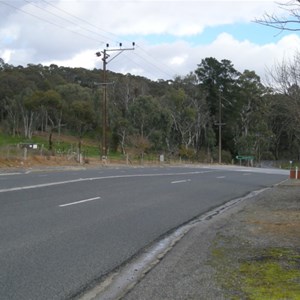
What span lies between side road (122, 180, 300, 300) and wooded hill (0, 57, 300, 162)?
207 feet

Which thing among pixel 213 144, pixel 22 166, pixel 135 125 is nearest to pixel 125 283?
pixel 22 166

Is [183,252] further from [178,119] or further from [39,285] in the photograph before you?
[178,119]

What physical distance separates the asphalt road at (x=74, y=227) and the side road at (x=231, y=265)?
2.70 feet

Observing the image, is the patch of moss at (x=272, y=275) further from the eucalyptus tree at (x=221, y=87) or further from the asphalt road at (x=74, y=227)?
the eucalyptus tree at (x=221, y=87)

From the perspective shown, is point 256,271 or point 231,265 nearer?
point 256,271

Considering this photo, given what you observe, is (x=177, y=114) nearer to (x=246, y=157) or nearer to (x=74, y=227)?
(x=246, y=157)

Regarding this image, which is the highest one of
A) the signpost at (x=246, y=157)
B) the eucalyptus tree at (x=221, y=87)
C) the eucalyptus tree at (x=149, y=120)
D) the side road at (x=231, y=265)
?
the eucalyptus tree at (x=221, y=87)

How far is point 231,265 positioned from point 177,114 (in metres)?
82.3

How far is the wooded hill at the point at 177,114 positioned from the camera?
77.6m

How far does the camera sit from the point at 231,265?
734 centimetres

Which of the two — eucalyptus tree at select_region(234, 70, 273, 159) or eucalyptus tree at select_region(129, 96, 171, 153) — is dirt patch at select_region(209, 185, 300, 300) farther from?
eucalyptus tree at select_region(234, 70, 273, 159)

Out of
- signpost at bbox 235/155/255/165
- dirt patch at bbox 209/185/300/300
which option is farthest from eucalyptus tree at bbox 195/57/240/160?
dirt patch at bbox 209/185/300/300

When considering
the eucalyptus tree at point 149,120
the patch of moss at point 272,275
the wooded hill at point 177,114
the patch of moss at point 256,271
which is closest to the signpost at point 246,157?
the wooded hill at point 177,114

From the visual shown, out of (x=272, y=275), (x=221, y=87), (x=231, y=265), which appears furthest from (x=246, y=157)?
(x=272, y=275)
